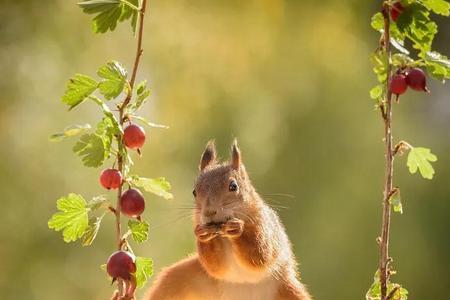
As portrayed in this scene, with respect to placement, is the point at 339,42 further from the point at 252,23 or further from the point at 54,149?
the point at 54,149

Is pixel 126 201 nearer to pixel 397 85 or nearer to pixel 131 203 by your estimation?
pixel 131 203

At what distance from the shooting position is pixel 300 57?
788 centimetres

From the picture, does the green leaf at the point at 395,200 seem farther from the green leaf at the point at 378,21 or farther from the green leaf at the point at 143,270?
the green leaf at the point at 143,270

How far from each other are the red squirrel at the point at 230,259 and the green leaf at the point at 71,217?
1.05 feet

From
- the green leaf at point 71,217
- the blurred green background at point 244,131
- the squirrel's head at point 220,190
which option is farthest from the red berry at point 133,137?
the blurred green background at point 244,131

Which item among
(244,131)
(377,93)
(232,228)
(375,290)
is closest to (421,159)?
(377,93)

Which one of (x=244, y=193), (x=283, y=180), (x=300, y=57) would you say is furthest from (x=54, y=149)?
(x=244, y=193)

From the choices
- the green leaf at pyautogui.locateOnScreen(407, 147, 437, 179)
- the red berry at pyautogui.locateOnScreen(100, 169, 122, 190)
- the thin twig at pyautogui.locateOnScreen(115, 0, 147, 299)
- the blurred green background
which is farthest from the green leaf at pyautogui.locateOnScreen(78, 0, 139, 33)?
A: the blurred green background

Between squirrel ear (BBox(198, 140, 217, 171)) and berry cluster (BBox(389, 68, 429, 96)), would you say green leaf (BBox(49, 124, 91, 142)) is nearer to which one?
berry cluster (BBox(389, 68, 429, 96))

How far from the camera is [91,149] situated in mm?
1561

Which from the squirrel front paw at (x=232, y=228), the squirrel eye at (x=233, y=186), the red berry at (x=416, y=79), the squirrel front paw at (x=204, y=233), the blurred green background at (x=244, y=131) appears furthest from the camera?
the blurred green background at (x=244, y=131)

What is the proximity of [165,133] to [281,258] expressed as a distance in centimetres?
533

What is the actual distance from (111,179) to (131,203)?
55mm

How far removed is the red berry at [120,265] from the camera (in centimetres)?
154
